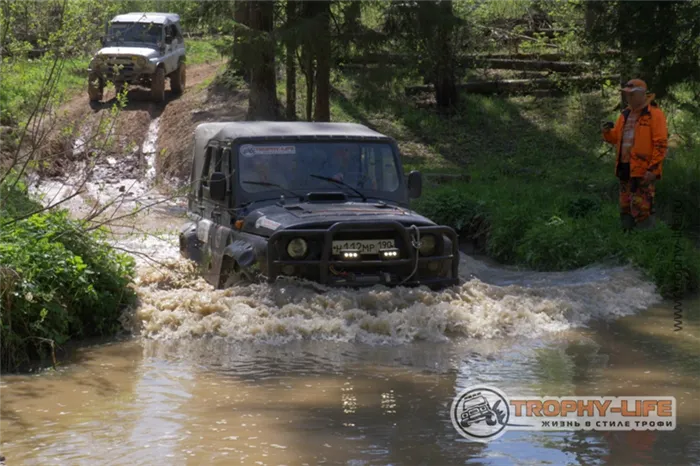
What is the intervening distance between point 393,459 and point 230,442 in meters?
0.95

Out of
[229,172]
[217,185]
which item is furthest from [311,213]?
[229,172]

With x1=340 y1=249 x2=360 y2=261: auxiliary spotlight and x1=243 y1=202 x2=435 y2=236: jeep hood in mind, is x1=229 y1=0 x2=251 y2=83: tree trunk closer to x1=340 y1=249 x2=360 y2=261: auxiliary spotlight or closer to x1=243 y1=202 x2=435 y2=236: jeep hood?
x1=243 y1=202 x2=435 y2=236: jeep hood

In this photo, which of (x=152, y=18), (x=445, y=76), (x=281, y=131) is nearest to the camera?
(x=281, y=131)

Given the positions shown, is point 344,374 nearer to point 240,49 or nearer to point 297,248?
point 297,248

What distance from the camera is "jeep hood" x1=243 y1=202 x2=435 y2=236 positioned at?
8664 millimetres

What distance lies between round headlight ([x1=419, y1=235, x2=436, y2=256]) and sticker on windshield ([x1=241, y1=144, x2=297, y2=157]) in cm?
154

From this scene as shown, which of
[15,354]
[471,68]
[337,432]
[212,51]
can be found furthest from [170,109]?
[337,432]

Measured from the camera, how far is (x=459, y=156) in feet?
71.0

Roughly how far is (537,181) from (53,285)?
1108cm

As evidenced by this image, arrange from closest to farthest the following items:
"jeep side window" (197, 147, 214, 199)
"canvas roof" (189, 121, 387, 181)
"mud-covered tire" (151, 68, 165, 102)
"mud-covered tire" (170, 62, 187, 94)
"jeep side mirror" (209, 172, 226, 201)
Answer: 1. "jeep side mirror" (209, 172, 226, 201)
2. "canvas roof" (189, 121, 387, 181)
3. "jeep side window" (197, 147, 214, 199)
4. "mud-covered tire" (151, 68, 165, 102)
5. "mud-covered tire" (170, 62, 187, 94)

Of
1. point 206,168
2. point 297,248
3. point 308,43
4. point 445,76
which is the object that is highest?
point 308,43

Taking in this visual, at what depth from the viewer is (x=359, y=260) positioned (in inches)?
348

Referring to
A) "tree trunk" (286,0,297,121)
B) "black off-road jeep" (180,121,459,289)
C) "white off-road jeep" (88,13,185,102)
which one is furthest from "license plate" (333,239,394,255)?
"white off-road jeep" (88,13,185,102)

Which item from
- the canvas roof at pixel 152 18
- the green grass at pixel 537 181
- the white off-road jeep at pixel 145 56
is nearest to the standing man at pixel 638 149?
the green grass at pixel 537 181
